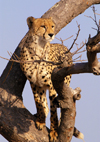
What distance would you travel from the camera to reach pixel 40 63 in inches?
130

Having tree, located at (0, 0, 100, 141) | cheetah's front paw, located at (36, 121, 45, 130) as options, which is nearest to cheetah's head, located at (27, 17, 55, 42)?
tree, located at (0, 0, 100, 141)

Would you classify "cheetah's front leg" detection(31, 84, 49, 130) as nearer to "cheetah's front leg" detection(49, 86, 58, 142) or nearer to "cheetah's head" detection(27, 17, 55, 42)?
"cheetah's front leg" detection(49, 86, 58, 142)

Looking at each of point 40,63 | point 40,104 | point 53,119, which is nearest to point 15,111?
point 40,104

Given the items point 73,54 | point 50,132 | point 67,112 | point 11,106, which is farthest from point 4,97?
point 73,54

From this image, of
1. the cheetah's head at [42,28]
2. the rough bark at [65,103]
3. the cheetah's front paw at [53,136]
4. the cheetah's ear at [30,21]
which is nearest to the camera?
the rough bark at [65,103]

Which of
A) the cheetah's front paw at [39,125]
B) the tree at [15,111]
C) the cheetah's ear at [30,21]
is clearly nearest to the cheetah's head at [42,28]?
the cheetah's ear at [30,21]

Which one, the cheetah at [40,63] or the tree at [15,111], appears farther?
the tree at [15,111]

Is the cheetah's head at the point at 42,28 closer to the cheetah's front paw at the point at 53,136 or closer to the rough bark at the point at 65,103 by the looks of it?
the rough bark at the point at 65,103

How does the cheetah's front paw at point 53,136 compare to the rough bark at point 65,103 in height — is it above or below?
below

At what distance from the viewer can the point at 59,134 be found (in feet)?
11.1

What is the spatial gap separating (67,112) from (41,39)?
0.99 metres

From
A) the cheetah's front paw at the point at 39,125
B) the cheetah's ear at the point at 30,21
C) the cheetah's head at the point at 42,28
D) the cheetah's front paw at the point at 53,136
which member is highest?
the cheetah's ear at the point at 30,21

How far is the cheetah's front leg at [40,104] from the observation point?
3.47 metres

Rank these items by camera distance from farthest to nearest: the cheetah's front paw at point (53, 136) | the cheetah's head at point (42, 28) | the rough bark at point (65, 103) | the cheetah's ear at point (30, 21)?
the cheetah's front paw at point (53, 136) < the cheetah's ear at point (30, 21) < the cheetah's head at point (42, 28) < the rough bark at point (65, 103)
